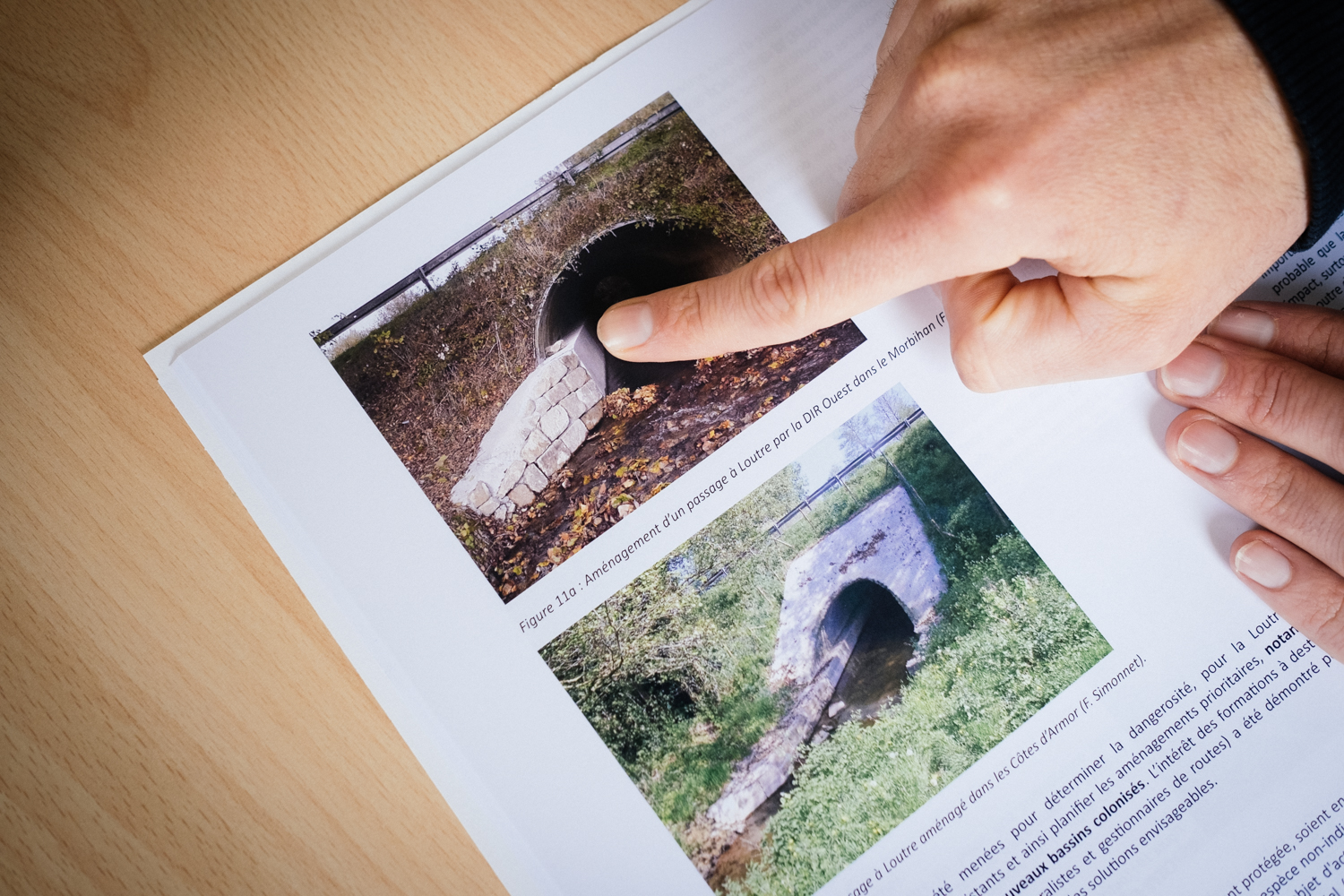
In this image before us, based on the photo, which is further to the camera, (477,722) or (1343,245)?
(1343,245)

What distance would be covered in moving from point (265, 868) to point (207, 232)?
68 cm

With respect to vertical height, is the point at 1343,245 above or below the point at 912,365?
below

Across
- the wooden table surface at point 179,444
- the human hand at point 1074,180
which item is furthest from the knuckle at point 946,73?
the wooden table surface at point 179,444

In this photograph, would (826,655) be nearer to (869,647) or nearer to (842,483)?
(869,647)

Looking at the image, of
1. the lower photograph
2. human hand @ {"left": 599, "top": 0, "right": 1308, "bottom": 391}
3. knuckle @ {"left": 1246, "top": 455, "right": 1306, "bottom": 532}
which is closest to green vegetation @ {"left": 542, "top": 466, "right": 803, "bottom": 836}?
the lower photograph

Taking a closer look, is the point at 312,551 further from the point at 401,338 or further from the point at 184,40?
the point at 184,40

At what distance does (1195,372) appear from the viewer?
80 cm

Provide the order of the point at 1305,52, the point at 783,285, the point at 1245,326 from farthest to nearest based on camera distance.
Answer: the point at 1245,326, the point at 783,285, the point at 1305,52

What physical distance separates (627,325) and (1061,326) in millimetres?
456

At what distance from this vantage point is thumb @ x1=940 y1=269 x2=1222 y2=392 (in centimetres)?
69

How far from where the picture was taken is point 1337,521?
2.55 feet

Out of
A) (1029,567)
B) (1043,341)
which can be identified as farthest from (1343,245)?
(1029,567)

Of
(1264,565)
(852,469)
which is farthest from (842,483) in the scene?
(1264,565)

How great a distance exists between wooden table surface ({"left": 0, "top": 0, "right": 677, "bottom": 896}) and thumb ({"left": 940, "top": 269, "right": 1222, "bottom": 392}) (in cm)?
54
